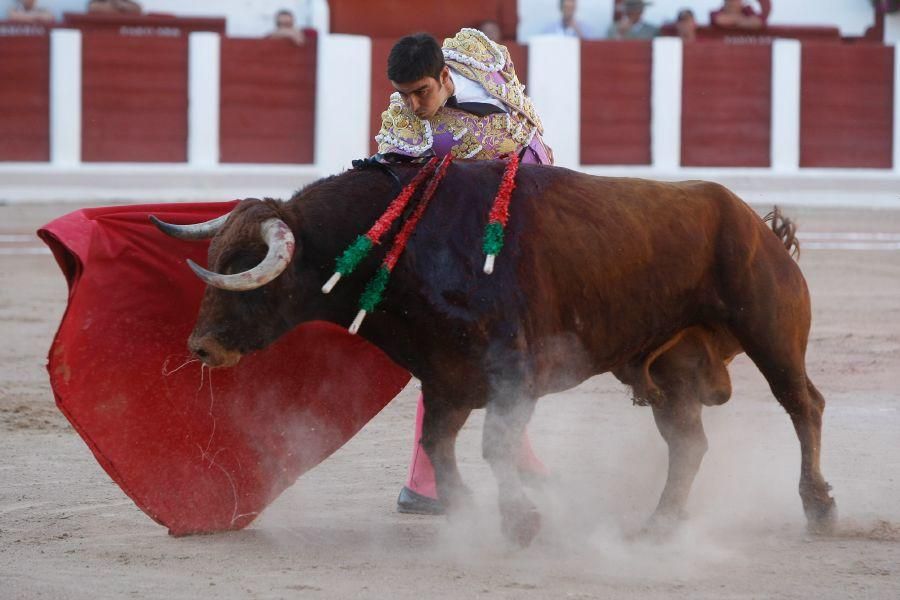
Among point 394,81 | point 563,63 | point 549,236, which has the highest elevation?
point 563,63

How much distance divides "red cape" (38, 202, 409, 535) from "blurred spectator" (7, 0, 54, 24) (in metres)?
8.72

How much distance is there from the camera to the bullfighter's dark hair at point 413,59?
328 centimetres

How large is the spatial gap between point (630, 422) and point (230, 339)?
207 centimetres

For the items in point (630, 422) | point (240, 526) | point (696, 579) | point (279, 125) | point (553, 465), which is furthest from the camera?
point (279, 125)

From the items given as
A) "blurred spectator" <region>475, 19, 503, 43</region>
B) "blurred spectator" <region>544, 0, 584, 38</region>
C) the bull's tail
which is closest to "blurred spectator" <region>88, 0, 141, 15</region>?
"blurred spectator" <region>475, 19, 503, 43</region>

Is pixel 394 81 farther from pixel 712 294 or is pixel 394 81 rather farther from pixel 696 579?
pixel 696 579

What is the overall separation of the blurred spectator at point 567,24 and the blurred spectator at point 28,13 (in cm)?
416

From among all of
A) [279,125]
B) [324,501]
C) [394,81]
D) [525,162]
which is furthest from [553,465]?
[279,125]

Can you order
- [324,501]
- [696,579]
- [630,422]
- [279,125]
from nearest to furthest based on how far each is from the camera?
[696,579] < [324,501] < [630,422] < [279,125]

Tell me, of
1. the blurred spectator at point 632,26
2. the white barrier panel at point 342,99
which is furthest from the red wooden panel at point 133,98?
the blurred spectator at point 632,26

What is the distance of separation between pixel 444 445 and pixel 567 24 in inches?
377

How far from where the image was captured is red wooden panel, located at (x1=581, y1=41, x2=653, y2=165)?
1245 centimetres

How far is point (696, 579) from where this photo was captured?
10.1 ft

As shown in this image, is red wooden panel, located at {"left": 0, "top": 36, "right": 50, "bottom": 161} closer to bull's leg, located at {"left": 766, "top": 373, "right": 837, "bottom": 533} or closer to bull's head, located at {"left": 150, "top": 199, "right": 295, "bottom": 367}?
bull's head, located at {"left": 150, "top": 199, "right": 295, "bottom": 367}
